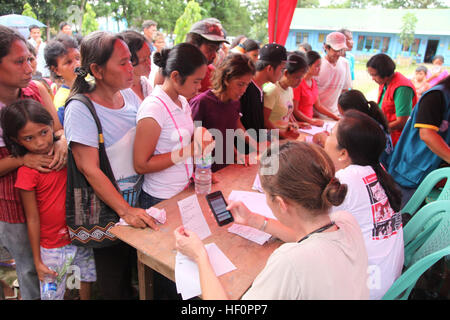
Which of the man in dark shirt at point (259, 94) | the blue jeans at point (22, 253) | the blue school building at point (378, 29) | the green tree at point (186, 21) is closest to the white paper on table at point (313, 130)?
the man in dark shirt at point (259, 94)

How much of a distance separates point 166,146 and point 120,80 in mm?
411

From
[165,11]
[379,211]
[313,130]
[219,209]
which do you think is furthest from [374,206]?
[165,11]

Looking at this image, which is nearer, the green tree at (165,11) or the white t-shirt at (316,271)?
the white t-shirt at (316,271)

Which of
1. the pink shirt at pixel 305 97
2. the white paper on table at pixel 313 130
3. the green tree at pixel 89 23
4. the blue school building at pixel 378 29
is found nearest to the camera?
the white paper on table at pixel 313 130

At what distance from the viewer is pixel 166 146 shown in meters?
Result: 1.61

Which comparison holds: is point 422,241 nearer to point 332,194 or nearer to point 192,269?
point 332,194

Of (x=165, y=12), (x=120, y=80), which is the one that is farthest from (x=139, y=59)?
(x=165, y=12)

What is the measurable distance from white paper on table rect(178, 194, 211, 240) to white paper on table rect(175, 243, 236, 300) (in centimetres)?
12

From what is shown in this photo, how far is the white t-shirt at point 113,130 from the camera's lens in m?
1.33

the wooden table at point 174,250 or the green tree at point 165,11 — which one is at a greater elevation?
the green tree at point 165,11

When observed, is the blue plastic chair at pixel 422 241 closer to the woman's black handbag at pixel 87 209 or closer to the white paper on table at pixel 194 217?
the white paper on table at pixel 194 217

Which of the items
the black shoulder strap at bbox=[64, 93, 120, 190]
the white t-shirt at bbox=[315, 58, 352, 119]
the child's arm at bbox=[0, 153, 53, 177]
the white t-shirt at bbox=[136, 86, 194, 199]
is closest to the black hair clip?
the black shoulder strap at bbox=[64, 93, 120, 190]

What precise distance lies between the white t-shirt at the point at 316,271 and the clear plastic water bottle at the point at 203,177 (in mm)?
920

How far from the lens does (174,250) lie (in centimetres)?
129
